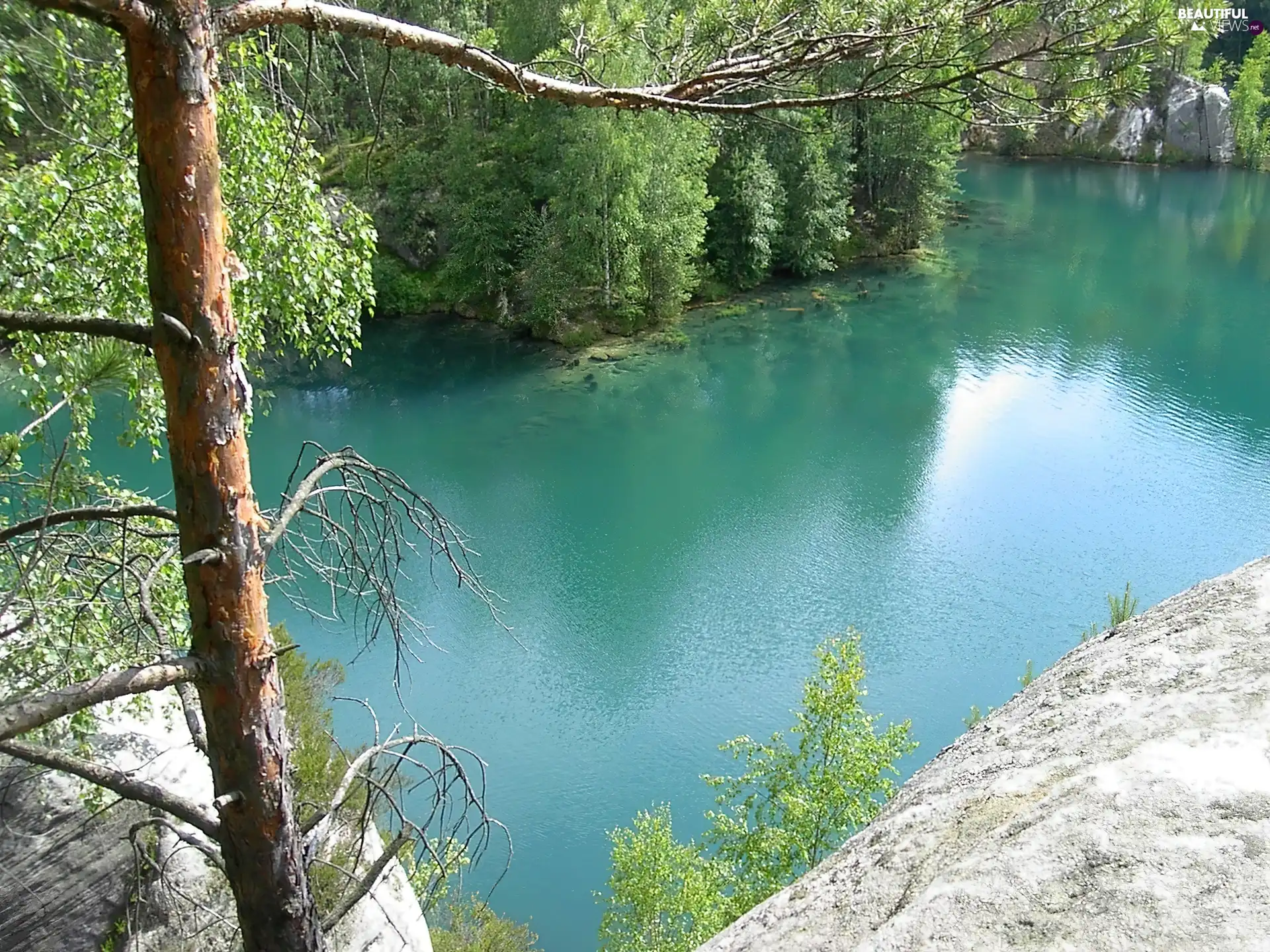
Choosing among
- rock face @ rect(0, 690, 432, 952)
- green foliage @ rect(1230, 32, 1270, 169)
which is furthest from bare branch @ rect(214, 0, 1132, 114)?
green foliage @ rect(1230, 32, 1270, 169)

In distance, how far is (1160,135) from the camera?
150 feet

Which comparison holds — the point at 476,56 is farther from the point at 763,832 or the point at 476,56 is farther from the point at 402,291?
the point at 402,291

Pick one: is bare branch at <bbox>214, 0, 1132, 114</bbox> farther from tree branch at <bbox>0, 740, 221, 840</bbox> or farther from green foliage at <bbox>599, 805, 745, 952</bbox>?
green foliage at <bbox>599, 805, 745, 952</bbox>

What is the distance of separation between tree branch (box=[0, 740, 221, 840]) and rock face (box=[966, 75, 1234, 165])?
4633 cm

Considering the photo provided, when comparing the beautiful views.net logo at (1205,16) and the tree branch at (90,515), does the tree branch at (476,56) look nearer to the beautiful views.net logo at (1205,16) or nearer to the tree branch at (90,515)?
the beautiful views.net logo at (1205,16)

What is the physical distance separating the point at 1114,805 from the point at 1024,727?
73 cm

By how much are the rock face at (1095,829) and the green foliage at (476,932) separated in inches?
265

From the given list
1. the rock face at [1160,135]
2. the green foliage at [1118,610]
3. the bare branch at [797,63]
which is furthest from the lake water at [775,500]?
the rock face at [1160,135]

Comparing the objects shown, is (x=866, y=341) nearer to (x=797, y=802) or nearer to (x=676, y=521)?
(x=676, y=521)

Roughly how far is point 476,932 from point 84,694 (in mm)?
7395

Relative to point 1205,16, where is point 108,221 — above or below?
below

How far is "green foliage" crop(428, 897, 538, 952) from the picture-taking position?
8.70 metres

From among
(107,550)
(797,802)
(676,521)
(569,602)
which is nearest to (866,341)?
(676,521)

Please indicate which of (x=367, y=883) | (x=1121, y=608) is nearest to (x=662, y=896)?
(x=367, y=883)
